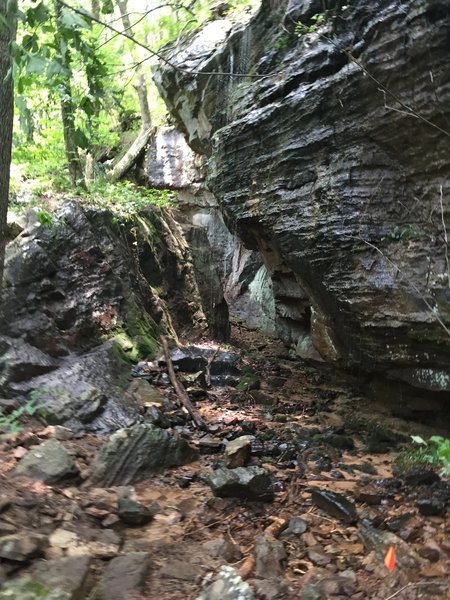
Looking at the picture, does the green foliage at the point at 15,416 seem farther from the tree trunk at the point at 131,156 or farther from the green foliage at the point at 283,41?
the tree trunk at the point at 131,156

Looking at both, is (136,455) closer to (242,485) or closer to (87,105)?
(242,485)

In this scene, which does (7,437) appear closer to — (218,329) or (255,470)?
(255,470)

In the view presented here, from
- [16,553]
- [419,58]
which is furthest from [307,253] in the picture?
[16,553]

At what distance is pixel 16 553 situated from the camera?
2812 millimetres

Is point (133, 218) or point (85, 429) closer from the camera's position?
point (85, 429)

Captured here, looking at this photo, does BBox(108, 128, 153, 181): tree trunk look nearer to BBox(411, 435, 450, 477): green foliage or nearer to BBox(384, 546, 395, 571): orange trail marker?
BBox(411, 435, 450, 477): green foliage

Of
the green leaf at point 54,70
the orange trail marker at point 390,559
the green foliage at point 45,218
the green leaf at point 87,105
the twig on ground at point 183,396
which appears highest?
the green foliage at point 45,218

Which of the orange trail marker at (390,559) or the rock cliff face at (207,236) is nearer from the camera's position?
the orange trail marker at (390,559)

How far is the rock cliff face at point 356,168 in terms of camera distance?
16.3ft

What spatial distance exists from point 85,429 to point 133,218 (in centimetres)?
524

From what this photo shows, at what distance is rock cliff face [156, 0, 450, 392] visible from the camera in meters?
4.96

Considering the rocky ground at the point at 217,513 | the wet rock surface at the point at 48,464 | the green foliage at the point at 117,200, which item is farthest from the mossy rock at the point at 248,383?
the wet rock surface at the point at 48,464

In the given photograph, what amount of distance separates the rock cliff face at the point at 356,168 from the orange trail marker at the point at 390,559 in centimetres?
258

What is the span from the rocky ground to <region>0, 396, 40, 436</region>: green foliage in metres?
0.11
